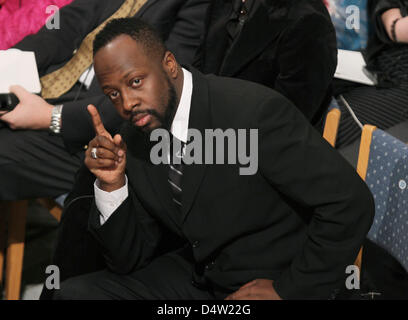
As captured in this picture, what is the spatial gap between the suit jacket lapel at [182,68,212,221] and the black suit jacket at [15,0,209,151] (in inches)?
26.1

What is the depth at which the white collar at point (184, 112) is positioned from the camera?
1.33 m

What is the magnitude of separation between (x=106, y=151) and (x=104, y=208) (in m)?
0.20

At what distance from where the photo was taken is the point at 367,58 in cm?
244

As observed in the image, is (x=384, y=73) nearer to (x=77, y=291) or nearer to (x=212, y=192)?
(x=212, y=192)

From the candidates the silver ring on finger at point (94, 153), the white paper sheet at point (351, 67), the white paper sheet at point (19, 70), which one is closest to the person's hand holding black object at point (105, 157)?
the silver ring on finger at point (94, 153)

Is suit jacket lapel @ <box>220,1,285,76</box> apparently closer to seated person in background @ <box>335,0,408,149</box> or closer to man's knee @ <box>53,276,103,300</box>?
→ seated person in background @ <box>335,0,408,149</box>

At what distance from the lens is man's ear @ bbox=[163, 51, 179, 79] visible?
4.21 ft

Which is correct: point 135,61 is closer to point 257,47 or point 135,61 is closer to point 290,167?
point 290,167

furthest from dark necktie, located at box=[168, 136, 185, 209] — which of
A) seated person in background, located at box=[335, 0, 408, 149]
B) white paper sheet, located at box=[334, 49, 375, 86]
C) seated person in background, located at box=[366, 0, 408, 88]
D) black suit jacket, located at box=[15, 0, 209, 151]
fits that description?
seated person in background, located at box=[366, 0, 408, 88]

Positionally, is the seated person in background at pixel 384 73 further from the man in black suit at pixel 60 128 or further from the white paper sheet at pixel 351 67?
the man in black suit at pixel 60 128

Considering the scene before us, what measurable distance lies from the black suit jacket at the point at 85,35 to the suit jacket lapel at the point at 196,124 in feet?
2.18

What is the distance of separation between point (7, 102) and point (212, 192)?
991mm

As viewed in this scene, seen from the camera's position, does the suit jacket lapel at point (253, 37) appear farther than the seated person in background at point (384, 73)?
No

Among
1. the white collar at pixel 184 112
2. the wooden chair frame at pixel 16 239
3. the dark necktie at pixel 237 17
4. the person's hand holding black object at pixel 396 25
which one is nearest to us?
the white collar at pixel 184 112
